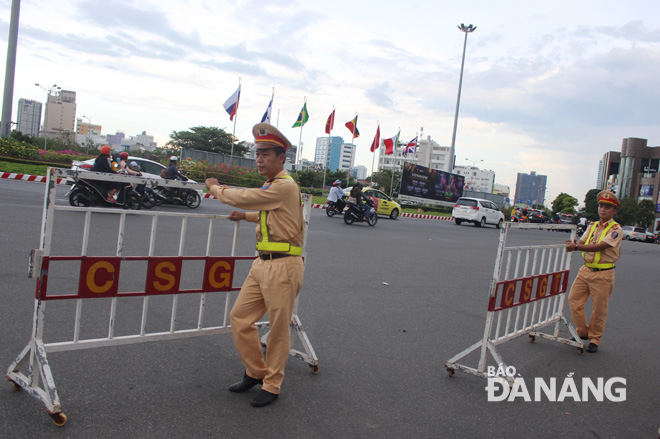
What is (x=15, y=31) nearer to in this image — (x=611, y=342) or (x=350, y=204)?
(x=350, y=204)

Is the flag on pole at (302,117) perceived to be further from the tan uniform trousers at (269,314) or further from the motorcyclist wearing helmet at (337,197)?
the tan uniform trousers at (269,314)

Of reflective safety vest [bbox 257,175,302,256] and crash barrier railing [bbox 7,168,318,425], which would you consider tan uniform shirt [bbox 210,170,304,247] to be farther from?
crash barrier railing [bbox 7,168,318,425]

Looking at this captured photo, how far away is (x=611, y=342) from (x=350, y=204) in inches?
499

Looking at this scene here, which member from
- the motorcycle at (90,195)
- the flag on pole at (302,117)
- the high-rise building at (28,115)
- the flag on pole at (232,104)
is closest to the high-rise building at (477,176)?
the flag on pole at (302,117)

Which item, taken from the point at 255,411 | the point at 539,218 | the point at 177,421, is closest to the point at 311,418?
the point at 255,411

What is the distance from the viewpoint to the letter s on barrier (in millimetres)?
3293

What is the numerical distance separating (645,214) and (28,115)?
174 meters

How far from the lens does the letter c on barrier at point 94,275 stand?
9.92 feet

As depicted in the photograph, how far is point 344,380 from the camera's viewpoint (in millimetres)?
A: 3773

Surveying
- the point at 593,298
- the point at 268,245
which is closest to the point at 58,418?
the point at 268,245

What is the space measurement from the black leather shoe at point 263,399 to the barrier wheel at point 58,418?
108 cm

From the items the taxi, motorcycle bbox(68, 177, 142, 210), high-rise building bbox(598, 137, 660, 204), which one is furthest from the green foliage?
motorcycle bbox(68, 177, 142, 210)

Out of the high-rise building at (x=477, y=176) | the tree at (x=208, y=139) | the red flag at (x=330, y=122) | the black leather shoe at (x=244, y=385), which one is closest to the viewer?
the black leather shoe at (x=244, y=385)

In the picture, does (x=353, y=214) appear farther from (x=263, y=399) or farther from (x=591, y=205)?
(x=591, y=205)
